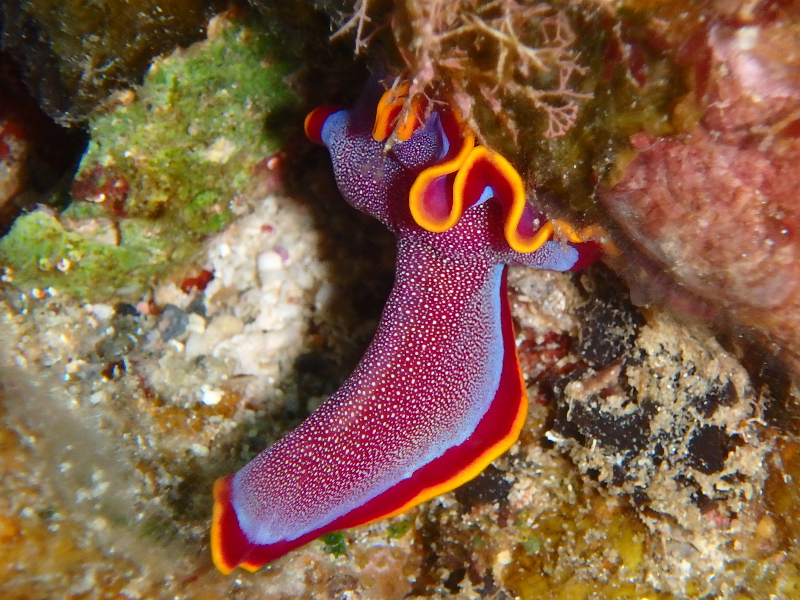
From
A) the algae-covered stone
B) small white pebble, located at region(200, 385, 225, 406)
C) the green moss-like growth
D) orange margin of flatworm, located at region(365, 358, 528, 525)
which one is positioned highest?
the algae-covered stone

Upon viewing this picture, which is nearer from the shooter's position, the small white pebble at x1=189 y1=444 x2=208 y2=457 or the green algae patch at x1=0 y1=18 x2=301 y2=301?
the green algae patch at x1=0 y1=18 x2=301 y2=301

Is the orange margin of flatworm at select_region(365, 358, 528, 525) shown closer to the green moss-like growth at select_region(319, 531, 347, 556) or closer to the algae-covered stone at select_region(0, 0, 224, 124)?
the green moss-like growth at select_region(319, 531, 347, 556)

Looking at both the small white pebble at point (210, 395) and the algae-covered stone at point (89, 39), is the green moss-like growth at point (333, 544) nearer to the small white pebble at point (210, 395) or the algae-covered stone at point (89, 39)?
the small white pebble at point (210, 395)

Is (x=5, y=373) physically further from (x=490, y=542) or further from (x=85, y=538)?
(x=490, y=542)

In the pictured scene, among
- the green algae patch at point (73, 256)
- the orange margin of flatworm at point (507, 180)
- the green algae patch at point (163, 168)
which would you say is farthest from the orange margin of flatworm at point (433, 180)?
the green algae patch at point (73, 256)

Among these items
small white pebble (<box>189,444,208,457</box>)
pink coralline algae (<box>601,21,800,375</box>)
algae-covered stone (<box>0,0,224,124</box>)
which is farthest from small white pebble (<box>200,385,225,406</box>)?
pink coralline algae (<box>601,21,800,375</box>)

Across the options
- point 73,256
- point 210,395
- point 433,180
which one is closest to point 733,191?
point 433,180

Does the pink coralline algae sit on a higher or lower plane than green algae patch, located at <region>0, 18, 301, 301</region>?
lower

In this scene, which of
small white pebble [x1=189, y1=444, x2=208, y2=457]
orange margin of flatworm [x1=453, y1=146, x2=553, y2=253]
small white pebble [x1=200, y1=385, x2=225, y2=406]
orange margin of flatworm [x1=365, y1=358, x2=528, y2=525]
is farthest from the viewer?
small white pebble [x1=200, y1=385, x2=225, y2=406]
